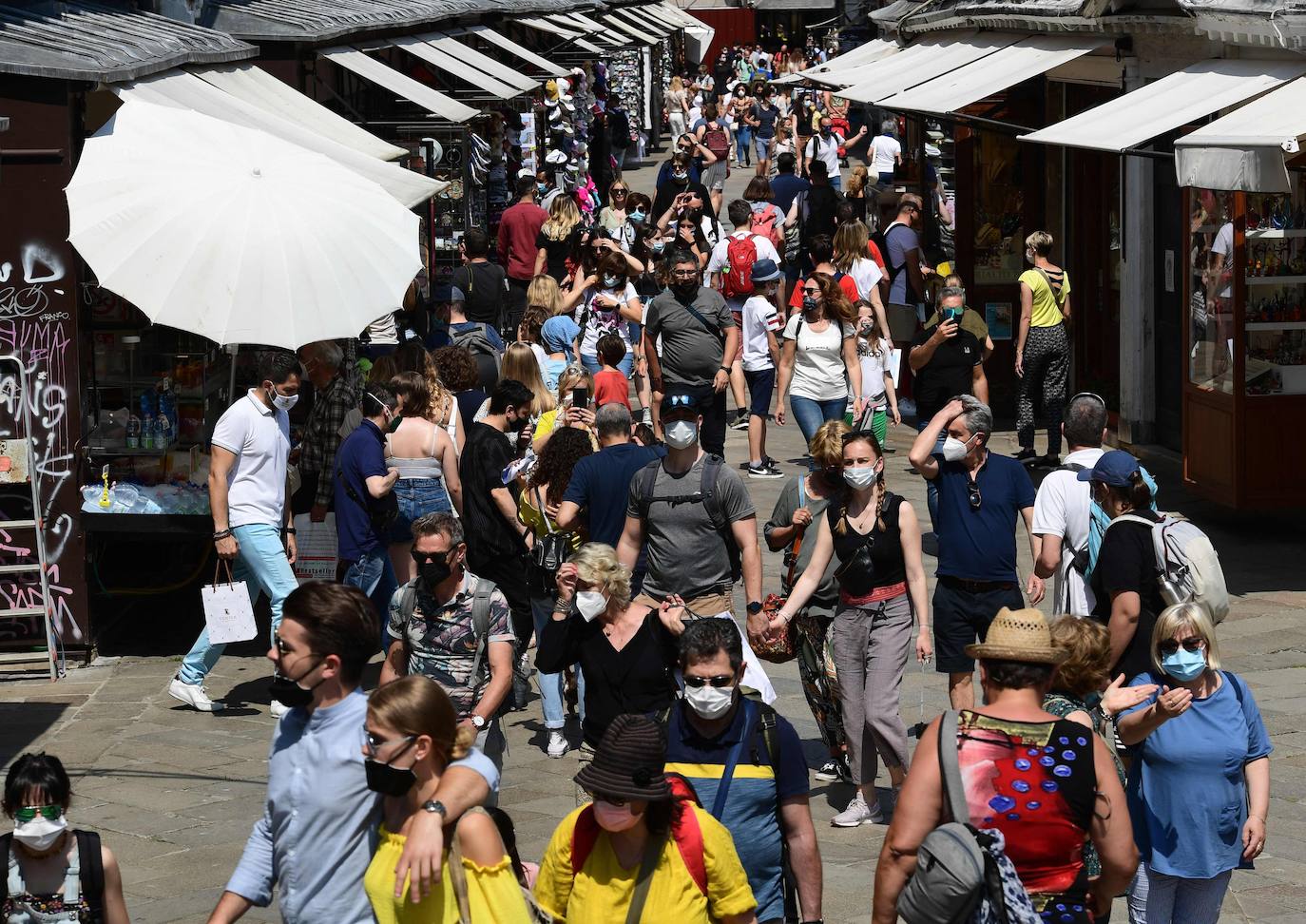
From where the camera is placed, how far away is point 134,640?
10758mm

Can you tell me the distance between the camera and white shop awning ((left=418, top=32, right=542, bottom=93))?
62.7 feet

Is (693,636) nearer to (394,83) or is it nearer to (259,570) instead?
(259,570)

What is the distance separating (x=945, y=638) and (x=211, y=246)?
13.8 ft

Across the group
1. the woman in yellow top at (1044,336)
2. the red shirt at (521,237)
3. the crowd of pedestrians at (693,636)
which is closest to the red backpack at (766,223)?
the red shirt at (521,237)

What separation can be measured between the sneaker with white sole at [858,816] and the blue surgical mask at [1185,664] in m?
2.44

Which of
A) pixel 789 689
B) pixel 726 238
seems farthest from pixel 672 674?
pixel 726 238

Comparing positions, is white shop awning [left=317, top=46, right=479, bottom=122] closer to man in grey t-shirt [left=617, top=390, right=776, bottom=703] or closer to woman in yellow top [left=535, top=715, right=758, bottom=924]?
man in grey t-shirt [left=617, top=390, right=776, bottom=703]

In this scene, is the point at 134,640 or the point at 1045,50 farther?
the point at 1045,50

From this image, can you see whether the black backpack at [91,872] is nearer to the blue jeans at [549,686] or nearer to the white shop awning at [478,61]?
the blue jeans at [549,686]

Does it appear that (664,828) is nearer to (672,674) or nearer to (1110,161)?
(672,674)

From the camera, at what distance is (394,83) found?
15891 mm

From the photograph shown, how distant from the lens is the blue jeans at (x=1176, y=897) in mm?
5578

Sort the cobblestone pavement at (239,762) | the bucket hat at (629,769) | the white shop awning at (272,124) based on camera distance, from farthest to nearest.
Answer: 1. the white shop awning at (272,124)
2. the cobblestone pavement at (239,762)
3. the bucket hat at (629,769)

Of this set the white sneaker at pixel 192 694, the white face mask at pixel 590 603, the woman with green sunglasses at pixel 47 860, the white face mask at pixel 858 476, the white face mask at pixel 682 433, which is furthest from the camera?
the white sneaker at pixel 192 694
